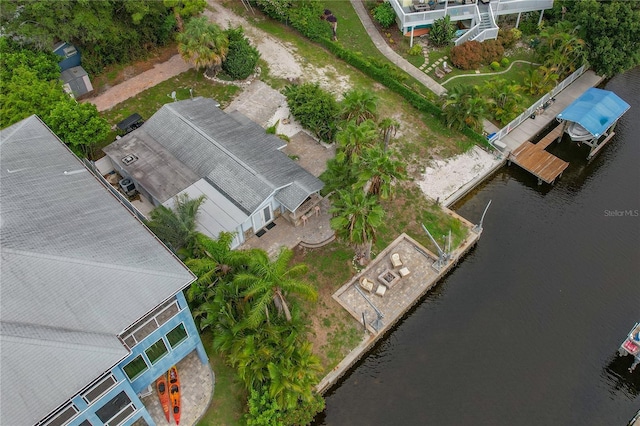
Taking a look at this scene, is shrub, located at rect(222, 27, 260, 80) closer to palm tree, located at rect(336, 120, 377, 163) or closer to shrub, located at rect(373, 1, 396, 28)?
shrub, located at rect(373, 1, 396, 28)

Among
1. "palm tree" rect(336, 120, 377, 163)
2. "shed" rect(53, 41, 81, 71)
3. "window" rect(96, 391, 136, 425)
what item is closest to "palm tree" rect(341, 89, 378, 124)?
"palm tree" rect(336, 120, 377, 163)

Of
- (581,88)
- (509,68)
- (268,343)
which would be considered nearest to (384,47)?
(509,68)

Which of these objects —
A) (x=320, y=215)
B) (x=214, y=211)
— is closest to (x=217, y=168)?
(x=214, y=211)

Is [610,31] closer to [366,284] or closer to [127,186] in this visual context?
[366,284]

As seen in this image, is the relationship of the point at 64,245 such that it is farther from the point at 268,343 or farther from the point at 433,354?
the point at 433,354

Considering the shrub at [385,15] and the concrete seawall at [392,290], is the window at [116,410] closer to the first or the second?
the concrete seawall at [392,290]

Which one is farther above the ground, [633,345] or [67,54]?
[67,54]

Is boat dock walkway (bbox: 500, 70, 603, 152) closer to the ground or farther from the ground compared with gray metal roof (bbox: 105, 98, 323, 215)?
closer to the ground
